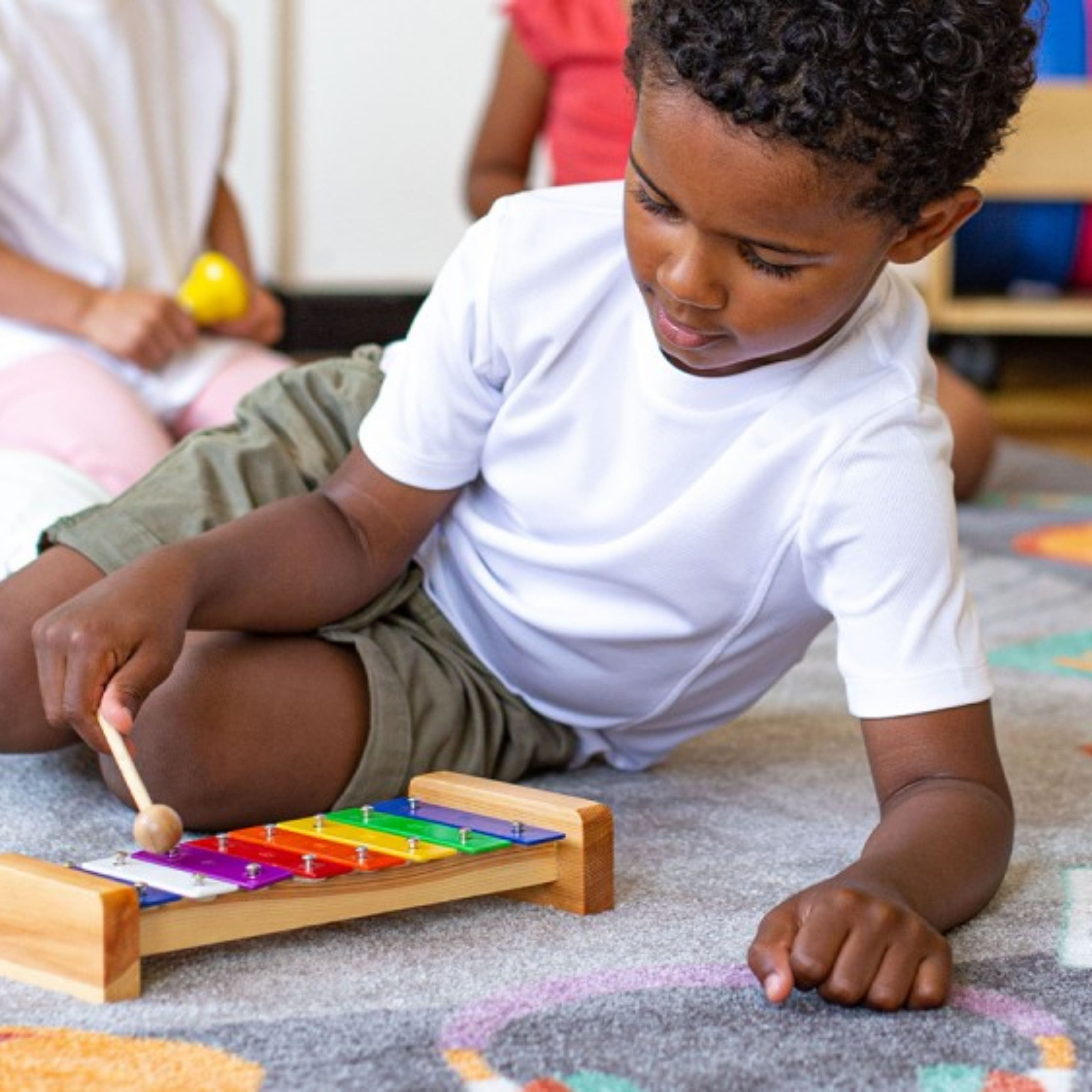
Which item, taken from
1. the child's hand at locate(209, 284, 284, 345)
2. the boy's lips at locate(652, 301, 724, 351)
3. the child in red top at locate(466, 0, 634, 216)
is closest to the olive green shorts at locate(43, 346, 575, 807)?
the boy's lips at locate(652, 301, 724, 351)

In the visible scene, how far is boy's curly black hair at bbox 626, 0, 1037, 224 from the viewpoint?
0.75m

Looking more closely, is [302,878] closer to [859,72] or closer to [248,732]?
[248,732]

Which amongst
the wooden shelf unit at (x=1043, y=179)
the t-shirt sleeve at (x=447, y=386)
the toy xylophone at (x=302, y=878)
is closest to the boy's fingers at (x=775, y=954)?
the toy xylophone at (x=302, y=878)

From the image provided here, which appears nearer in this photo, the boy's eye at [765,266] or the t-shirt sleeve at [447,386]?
the boy's eye at [765,266]

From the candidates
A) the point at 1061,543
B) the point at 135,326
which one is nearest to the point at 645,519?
the point at 135,326

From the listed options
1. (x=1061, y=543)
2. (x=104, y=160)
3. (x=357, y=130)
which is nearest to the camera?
(x=104, y=160)

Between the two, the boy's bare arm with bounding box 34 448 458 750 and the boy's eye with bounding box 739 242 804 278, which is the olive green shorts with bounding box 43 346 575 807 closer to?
the boy's bare arm with bounding box 34 448 458 750

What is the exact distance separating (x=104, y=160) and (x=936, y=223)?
92 cm

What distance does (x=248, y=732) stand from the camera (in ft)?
3.12

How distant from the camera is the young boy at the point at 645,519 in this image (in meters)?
0.76

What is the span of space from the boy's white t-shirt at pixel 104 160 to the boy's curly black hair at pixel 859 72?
808mm

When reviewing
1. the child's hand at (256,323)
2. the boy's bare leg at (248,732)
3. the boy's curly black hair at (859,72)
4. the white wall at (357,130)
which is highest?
the boy's curly black hair at (859,72)

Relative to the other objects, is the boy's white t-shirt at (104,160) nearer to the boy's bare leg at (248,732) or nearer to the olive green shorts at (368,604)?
the olive green shorts at (368,604)

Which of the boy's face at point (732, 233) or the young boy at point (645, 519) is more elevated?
the boy's face at point (732, 233)
